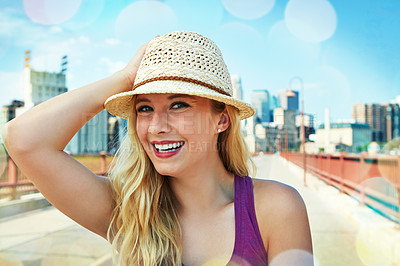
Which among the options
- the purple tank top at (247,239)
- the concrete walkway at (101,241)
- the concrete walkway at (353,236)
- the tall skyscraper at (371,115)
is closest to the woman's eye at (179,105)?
the purple tank top at (247,239)

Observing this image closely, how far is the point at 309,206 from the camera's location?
870 centimetres

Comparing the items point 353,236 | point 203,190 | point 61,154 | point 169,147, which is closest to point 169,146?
point 169,147

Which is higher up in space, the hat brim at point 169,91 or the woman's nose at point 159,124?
the hat brim at point 169,91

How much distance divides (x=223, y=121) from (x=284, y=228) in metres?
0.73

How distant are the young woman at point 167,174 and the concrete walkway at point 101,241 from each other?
286 cm

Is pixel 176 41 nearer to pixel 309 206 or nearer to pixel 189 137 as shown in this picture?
pixel 189 137

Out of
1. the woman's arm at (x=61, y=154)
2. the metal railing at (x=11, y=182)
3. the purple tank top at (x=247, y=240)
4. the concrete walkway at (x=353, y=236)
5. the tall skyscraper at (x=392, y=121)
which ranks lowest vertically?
the concrete walkway at (x=353, y=236)

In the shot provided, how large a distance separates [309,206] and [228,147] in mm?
7581

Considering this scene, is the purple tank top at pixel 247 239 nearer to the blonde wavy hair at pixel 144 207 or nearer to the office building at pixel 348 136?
the blonde wavy hair at pixel 144 207

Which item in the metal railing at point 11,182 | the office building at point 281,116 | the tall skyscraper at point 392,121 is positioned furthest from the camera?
the tall skyscraper at point 392,121

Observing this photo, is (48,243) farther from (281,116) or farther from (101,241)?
(281,116)

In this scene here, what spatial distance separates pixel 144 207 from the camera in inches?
67.4

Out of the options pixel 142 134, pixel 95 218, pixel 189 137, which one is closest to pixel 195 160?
pixel 189 137

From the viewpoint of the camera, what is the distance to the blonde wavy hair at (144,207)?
1628 millimetres
